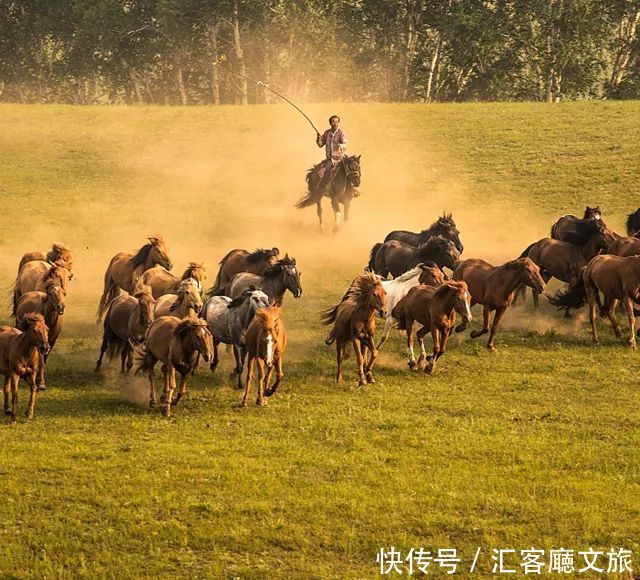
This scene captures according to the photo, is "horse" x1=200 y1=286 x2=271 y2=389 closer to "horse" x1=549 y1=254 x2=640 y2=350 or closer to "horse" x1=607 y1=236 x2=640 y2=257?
"horse" x1=549 y1=254 x2=640 y2=350

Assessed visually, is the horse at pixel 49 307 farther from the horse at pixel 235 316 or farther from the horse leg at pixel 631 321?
the horse leg at pixel 631 321

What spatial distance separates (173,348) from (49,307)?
430 centimetres

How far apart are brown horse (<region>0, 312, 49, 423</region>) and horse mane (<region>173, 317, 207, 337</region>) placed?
2209 millimetres

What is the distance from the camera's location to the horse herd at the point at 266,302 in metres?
19.2

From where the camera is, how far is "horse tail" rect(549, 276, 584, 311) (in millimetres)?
25750

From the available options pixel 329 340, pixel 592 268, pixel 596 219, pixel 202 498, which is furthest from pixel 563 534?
pixel 596 219

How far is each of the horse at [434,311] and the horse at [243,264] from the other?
12.3 feet

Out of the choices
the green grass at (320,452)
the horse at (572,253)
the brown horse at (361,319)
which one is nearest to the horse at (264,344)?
the green grass at (320,452)

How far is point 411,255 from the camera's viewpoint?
92.0 feet

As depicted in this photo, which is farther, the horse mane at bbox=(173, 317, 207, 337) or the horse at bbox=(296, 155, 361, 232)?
the horse at bbox=(296, 155, 361, 232)

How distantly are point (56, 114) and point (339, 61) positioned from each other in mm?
37536

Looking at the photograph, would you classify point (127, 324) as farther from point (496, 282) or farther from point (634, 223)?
point (634, 223)

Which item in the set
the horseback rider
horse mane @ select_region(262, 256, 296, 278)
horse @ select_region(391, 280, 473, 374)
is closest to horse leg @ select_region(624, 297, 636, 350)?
horse @ select_region(391, 280, 473, 374)

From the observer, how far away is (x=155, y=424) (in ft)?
61.9
